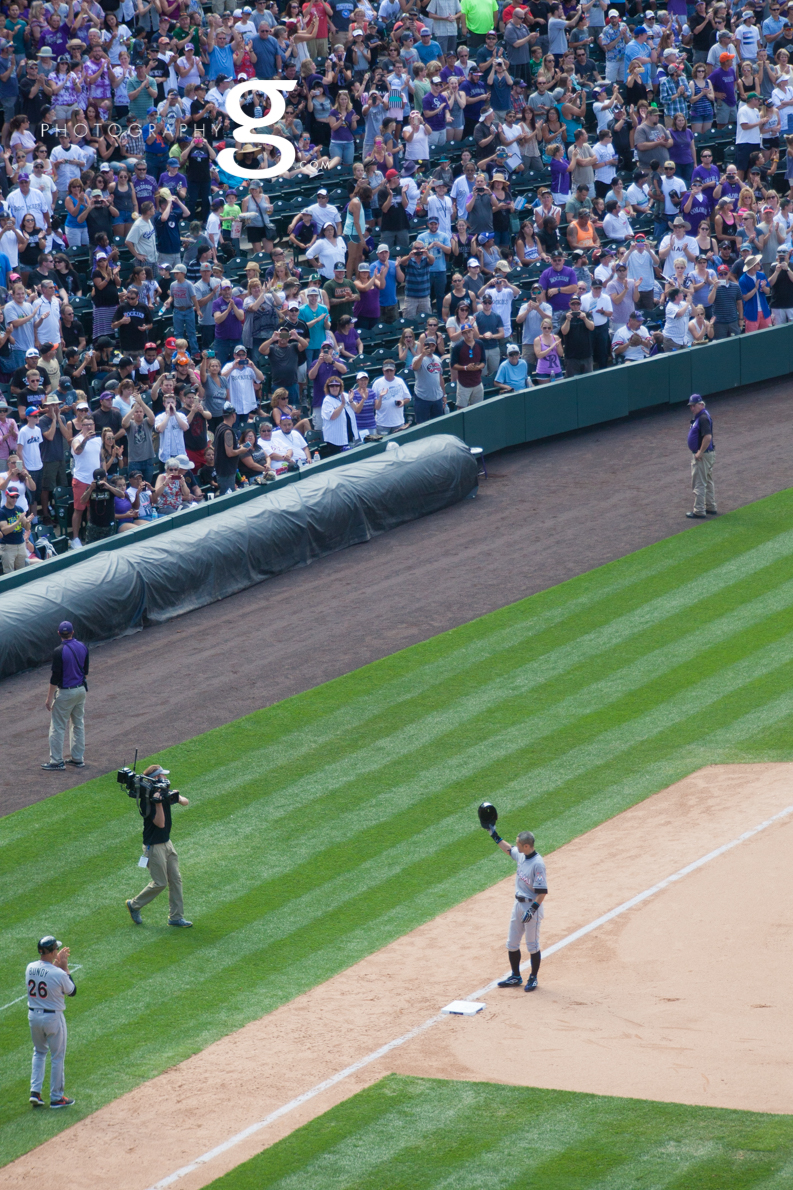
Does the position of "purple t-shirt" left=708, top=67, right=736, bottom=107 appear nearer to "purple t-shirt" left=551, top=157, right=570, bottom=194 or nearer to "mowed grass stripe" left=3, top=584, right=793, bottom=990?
"purple t-shirt" left=551, top=157, right=570, bottom=194

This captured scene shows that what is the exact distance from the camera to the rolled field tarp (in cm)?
2172

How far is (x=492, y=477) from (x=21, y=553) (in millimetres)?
8674

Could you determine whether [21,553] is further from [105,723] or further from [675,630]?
[675,630]

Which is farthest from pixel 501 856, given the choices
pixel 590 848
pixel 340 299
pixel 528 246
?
pixel 528 246

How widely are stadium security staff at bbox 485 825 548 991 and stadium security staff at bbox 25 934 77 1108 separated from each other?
380 centimetres

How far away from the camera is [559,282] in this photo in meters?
29.6

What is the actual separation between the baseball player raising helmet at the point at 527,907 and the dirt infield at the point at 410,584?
634cm

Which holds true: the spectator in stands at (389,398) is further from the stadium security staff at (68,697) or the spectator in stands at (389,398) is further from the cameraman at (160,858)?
the cameraman at (160,858)

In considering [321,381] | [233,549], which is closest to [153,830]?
[233,549]

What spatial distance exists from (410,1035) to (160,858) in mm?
3324

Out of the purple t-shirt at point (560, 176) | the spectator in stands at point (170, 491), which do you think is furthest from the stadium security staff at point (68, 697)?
the purple t-shirt at point (560, 176)

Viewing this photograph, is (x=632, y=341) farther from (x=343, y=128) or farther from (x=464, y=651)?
(x=464, y=651)

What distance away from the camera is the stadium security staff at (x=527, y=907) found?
14.9 metres

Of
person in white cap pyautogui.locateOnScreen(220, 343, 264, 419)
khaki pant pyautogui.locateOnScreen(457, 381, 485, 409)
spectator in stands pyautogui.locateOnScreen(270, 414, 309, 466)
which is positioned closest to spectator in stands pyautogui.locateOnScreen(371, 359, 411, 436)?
khaki pant pyautogui.locateOnScreen(457, 381, 485, 409)
